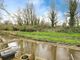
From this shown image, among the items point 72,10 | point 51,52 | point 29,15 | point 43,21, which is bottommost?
point 51,52

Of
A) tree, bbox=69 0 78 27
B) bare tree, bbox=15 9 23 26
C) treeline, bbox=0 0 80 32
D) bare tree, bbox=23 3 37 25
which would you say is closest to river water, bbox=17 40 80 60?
treeline, bbox=0 0 80 32

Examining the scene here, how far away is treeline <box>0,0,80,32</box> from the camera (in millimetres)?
22763

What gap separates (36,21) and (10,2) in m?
6.48

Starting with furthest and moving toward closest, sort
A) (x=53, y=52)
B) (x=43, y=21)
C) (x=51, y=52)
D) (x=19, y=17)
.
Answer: (x=43, y=21), (x=19, y=17), (x=51, y=52), (x=53, y=52)

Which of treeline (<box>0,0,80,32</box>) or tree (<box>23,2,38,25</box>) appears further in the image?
tree (<box>23,2,38,25</box>)

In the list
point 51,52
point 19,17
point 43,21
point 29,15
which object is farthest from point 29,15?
point 51,52

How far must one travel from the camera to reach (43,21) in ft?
83.9

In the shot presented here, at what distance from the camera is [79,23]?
23.7m

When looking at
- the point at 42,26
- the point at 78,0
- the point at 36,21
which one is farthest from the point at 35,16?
the point at 78,0

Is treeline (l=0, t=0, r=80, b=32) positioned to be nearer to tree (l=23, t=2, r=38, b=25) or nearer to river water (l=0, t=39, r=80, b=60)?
tree (l=23, t=2, r=38, b=25)

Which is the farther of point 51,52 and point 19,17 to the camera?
point 19,17

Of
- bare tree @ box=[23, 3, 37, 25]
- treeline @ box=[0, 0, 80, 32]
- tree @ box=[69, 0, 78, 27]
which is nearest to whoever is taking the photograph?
treeline @ box=[0, 0, 80, 32]

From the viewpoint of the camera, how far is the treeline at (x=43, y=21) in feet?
74.7

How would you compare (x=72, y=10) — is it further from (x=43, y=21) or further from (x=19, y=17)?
(x=19, y=17)
